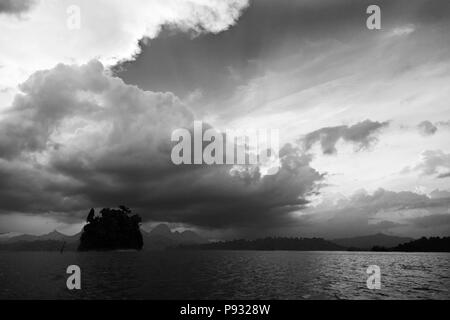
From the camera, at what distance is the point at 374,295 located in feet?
164

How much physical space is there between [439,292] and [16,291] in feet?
225
